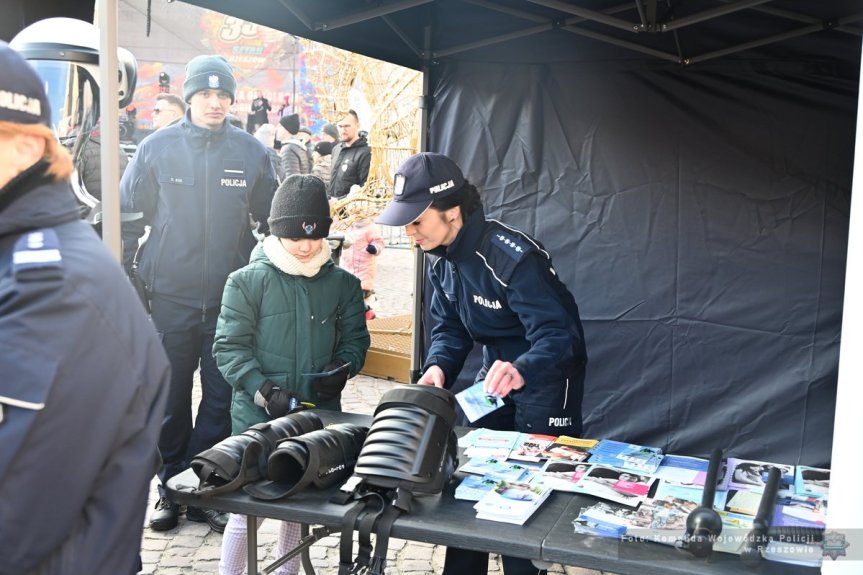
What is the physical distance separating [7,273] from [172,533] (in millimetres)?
2427

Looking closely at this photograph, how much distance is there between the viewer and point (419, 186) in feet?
8.06

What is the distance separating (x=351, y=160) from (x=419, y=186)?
484 cm

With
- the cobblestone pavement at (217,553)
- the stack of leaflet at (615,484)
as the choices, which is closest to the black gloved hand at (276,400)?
the cobblestone pavement at (217,553)

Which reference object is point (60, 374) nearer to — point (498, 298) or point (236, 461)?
point (236, 461)

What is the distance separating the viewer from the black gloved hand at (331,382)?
2684mm

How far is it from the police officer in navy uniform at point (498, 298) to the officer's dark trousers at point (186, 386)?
1.28 metres

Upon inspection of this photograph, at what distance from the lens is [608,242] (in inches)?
160

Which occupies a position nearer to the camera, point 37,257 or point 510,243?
point 37,257

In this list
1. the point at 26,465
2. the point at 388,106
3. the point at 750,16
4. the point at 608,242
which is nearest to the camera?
the point at 26,465

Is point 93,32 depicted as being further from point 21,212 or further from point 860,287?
point 860,287

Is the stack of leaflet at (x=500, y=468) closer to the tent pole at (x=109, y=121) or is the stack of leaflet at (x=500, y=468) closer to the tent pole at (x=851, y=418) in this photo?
the tent pole at (x=851, y=418)

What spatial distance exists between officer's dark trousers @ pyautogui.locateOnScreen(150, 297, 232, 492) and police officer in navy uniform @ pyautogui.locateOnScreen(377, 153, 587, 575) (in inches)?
50.3

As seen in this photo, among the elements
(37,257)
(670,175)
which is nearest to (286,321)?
(37,257)

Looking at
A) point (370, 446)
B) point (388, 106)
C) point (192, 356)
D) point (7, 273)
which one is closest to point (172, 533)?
point (192, 356)
